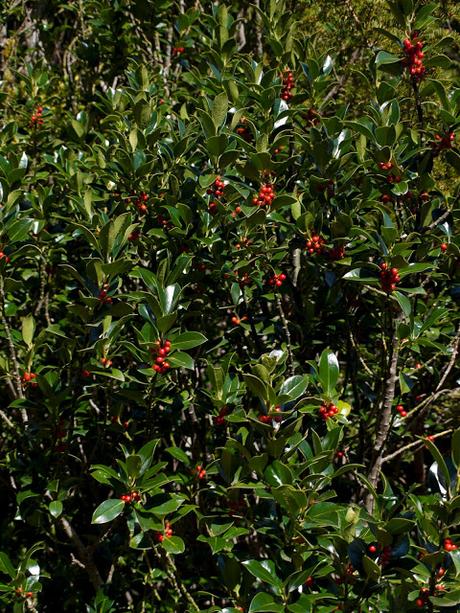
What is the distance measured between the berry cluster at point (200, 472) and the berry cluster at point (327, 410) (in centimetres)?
59

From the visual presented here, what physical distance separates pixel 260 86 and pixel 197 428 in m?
1.63

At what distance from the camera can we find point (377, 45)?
13.2 ft

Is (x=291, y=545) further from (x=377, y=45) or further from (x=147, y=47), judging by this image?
(x=147, y=47)

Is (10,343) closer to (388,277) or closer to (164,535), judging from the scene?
(164,535)

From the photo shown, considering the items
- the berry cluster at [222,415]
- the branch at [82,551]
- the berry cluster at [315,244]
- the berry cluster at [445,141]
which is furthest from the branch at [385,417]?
the branch at [82,551]

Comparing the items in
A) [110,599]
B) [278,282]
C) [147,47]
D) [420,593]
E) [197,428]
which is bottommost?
[110,599]

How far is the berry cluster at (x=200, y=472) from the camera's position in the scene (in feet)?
9.84

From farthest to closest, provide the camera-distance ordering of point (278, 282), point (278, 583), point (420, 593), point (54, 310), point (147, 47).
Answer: point (147, 47)
point (54, 310)
point (278, 282)
point (278, 583)
point (420, 593)

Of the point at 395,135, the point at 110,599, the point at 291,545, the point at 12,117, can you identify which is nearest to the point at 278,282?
the point at 395,135

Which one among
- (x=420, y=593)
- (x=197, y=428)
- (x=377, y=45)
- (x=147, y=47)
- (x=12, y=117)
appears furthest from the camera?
(x=147, y=47)

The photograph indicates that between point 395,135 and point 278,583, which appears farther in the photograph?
point 395,135

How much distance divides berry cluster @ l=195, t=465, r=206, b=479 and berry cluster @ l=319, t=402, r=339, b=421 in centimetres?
59

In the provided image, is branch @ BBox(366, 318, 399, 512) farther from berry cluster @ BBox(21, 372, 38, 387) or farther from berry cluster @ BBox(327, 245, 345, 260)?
berry cluster @ BBox(21, 372, 38, 387)

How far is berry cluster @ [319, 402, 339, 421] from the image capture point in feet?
9.00
